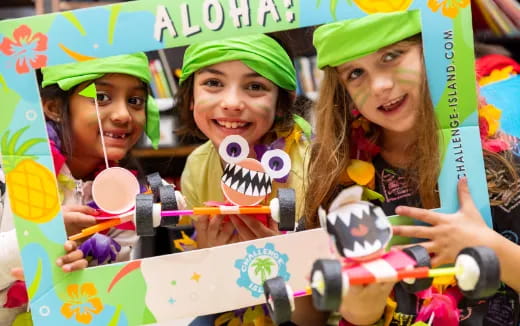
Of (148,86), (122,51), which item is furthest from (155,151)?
(122,51)

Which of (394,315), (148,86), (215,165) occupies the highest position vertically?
(148,86)

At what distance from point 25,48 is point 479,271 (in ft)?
2.01

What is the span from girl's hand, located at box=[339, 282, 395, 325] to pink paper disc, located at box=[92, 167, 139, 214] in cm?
31

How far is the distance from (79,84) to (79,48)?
0.20ft

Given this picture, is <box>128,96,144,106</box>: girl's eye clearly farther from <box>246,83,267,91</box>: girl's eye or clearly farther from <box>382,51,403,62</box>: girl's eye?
<box>382,51,403,62</box>: girl's eye

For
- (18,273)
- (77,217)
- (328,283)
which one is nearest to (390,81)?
(328,283)

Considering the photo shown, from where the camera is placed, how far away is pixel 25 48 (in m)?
0.71

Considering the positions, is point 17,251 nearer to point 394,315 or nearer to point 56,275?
point 56,275

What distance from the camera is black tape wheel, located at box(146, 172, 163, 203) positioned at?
750mm

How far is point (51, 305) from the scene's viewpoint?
2.40ft

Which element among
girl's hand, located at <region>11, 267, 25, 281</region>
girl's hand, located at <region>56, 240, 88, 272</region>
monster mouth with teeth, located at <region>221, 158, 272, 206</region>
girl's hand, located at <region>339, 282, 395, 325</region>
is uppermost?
monster mouth with teeth, located at <region>221, 158, 272, 206</region>

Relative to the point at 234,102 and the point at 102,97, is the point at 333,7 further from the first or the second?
the point at 102,97

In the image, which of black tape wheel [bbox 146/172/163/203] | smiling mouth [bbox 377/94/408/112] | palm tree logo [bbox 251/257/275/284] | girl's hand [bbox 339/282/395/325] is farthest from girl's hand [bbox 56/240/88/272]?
smiling mouth [bbox 377/94/408/112]

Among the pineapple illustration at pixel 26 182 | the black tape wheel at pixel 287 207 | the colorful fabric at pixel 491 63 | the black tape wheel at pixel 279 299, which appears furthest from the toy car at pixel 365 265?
the colorful fabric at pixel 491 63
